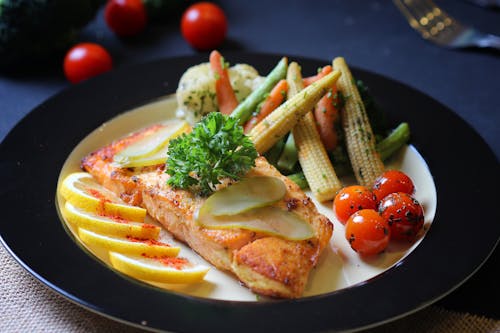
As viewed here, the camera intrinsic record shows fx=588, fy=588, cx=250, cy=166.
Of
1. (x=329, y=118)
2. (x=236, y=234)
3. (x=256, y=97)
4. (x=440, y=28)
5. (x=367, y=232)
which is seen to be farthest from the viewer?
(x=440, y=28)

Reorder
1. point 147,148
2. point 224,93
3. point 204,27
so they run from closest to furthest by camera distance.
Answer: point 147,148, point 224,93, point 204,27

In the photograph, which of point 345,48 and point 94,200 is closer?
point 94,200

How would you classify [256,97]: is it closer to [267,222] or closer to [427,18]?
[267,222]

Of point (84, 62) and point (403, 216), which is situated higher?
point (84, 62)

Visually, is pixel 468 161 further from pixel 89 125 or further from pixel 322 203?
pixel 89 125

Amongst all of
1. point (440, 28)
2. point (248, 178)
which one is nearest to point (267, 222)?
point (248, 178)

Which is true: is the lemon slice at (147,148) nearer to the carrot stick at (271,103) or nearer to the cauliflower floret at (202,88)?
the cauliflower floret at (202,88)

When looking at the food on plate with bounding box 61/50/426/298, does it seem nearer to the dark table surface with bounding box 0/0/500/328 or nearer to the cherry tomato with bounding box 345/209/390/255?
the cherry tomato with bounding box 345/209/390/255

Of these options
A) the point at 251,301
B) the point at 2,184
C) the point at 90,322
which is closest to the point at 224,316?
the point at 251,301
